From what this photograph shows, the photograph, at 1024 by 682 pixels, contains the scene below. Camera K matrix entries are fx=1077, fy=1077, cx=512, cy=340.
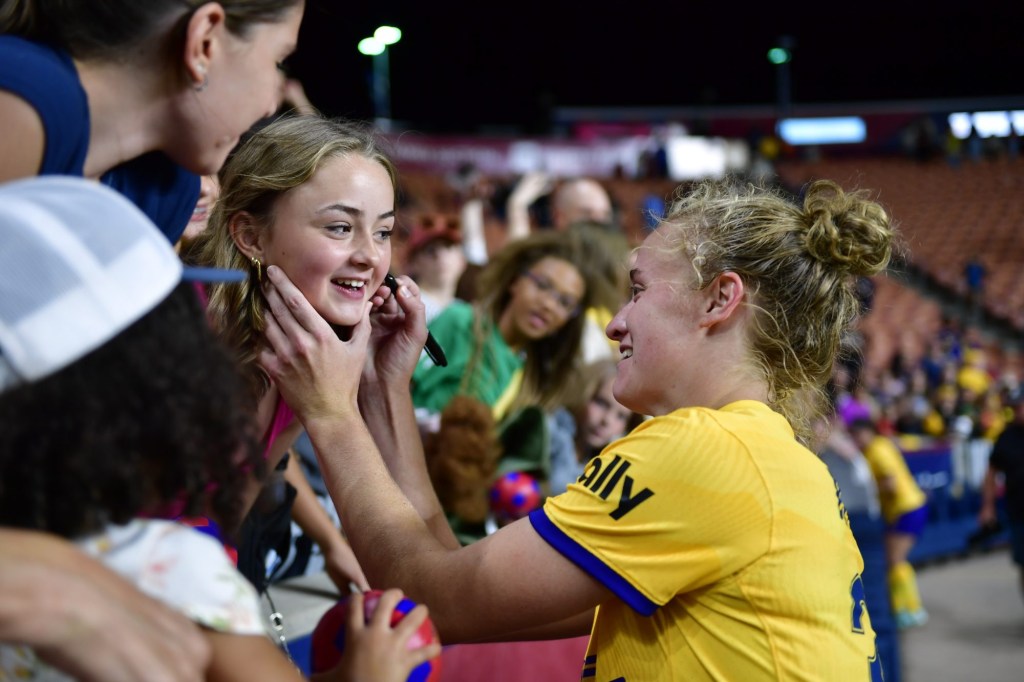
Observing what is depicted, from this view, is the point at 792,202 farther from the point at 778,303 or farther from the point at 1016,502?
the point at 1016,502

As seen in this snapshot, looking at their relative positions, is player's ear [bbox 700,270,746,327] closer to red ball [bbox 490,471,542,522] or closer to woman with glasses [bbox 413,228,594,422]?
red ball [bbox 490,471,542,522]

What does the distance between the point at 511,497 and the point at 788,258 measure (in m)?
1.37

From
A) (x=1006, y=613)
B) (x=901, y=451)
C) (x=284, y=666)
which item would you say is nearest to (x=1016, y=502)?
(x=1006, y=613)

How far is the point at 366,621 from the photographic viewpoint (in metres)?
1.23

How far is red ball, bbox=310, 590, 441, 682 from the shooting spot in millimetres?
1204

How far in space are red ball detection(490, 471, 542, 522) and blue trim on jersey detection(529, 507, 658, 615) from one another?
1.37 meters

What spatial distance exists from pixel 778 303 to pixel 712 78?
26685 millimetres

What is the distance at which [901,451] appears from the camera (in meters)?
9.07

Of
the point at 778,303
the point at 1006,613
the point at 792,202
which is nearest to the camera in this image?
the point at 778,303

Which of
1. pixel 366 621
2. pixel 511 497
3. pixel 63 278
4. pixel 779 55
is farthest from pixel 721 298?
pixel 779 55

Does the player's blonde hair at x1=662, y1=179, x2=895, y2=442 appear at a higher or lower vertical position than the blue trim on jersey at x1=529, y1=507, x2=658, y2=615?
higher

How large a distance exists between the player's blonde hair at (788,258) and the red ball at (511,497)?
46.2 inches

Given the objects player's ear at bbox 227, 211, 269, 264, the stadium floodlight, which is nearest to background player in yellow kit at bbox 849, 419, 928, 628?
player's ear at bbox 227, 211, 269, 264

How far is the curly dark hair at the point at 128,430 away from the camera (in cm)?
97
